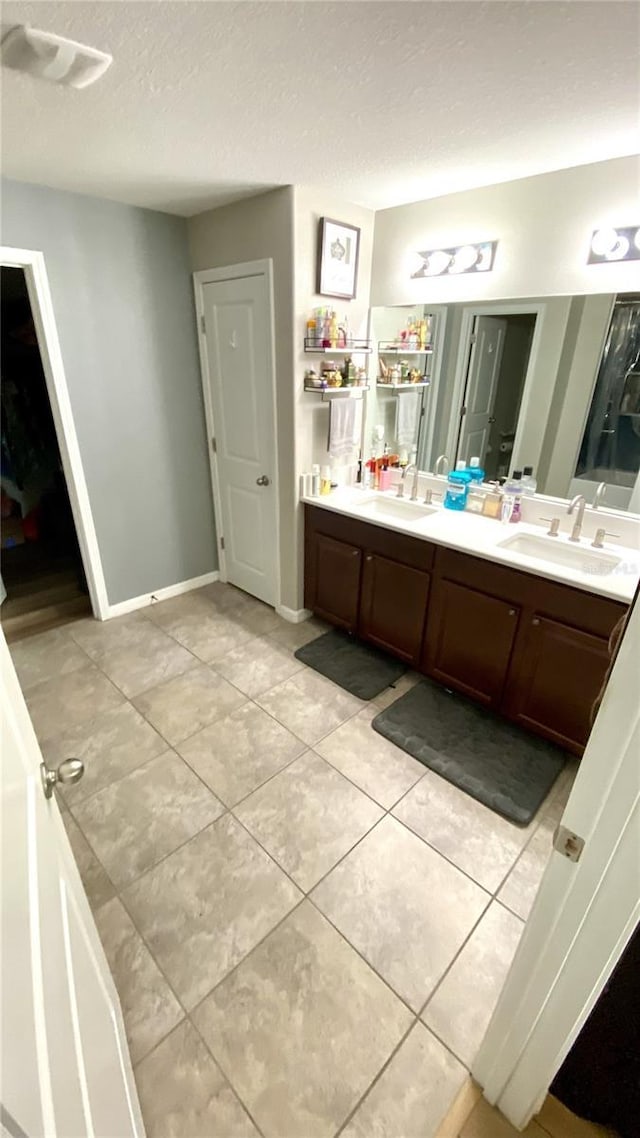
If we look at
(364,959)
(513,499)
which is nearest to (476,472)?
(513,499)

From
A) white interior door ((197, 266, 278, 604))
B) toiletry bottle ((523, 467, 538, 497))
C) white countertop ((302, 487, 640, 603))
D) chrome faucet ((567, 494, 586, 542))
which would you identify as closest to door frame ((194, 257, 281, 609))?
white interior door ((197, 266, 278, 604))

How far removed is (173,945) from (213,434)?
2.69 metres

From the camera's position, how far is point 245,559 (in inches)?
132

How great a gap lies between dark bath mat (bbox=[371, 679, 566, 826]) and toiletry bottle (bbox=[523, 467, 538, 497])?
3.59 ft

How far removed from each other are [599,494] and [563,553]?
0.31m

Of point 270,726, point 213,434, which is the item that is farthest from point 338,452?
point 270,726

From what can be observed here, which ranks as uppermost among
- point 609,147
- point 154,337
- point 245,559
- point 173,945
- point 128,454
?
point 609,147

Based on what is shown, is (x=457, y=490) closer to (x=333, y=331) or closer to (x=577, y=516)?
(x=577, y=516)

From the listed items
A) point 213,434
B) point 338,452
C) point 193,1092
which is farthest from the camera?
point 213,434

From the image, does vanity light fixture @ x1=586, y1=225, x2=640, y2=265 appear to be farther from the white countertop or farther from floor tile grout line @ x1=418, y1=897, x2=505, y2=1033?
floor tile grout line @ x1=418, y1=897, x2=505, y2=1033

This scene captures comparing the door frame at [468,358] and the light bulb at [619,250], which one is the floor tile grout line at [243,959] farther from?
the light bulb at [619,250]

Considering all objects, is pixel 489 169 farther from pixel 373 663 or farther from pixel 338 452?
pixel 373 663

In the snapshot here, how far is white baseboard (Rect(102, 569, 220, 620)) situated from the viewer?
3.13 meters

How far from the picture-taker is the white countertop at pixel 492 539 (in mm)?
1796
